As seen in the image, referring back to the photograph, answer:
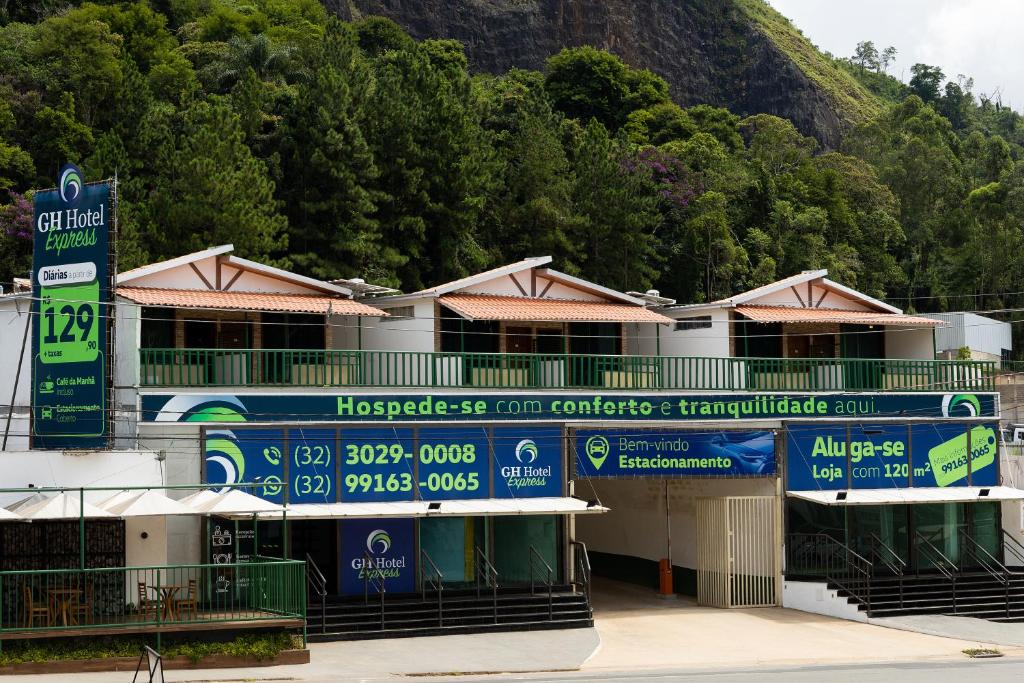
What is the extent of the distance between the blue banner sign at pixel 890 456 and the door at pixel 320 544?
9.77 metres

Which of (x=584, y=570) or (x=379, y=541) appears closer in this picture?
(x=379, y=541)

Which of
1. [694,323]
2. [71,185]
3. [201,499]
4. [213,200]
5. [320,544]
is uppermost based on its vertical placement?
[213,200]

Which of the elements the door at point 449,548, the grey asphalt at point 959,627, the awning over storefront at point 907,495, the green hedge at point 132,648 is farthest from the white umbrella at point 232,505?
the grey asphalt at point 959,627

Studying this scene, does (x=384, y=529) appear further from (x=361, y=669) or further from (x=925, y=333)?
(x=925, y=333)

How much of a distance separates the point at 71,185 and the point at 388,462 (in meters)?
7.63

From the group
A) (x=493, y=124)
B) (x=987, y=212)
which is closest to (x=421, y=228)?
(x=493, y=124)

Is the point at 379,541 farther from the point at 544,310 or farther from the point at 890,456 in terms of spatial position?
the point at 890,456

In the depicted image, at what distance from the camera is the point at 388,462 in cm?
2628

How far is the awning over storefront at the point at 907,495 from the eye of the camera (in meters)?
28.3

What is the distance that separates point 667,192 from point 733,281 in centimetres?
586

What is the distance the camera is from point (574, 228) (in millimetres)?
49125

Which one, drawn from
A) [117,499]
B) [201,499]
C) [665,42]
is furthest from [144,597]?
[665,42]

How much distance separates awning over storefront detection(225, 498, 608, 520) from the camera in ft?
80.2

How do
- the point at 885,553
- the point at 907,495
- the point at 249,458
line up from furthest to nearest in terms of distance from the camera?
the point at 885,553 → the point at 907,495 → the point at 249,458
